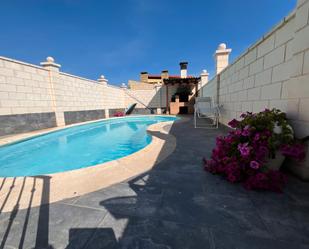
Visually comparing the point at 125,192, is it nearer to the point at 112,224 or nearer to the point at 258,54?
the point at 112,224

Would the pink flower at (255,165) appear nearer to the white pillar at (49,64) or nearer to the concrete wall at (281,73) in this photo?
the concrete wall at (281,73)

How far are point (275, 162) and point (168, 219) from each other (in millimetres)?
1324

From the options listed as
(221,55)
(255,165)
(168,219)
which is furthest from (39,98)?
(221,55)

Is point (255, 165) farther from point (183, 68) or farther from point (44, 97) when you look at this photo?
point (183, 68)

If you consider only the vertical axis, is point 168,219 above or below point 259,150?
below

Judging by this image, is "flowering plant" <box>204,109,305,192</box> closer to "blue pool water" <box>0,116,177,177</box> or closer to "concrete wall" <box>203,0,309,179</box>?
"concrete wall" <box>203,0,309,179</box>

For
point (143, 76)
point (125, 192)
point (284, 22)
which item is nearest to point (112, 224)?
point (125, 192)

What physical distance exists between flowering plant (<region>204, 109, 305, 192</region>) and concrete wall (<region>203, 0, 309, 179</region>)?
236mm

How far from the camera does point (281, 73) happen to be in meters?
1.98

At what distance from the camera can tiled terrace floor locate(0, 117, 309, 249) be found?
93 cm

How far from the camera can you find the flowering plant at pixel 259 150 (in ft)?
4.69

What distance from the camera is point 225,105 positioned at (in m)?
4.60

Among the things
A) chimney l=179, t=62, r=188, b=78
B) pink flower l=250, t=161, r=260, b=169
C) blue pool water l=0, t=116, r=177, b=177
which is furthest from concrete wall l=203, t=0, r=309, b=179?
chimney l=179, t=62, r=188, b=78

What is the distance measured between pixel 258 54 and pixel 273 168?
2130mm
